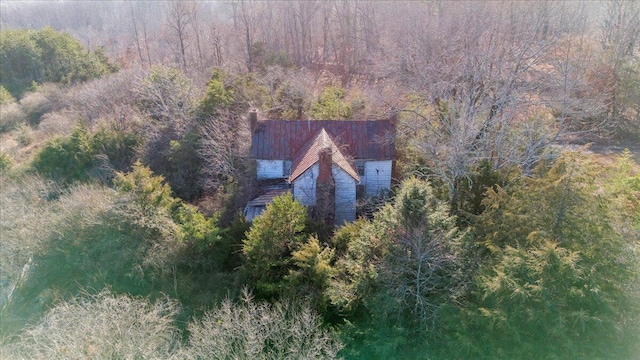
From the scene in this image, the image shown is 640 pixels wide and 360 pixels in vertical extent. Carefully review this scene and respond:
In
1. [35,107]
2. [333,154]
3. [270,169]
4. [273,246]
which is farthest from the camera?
[35,107]

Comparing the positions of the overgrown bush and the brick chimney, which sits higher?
the brick chimney

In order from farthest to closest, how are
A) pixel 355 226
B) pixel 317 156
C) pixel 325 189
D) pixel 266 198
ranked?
pixel 266 198
pixel 317 156
pixel 325 189
pixel 355 226

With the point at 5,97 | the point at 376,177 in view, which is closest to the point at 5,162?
the point at 5,97

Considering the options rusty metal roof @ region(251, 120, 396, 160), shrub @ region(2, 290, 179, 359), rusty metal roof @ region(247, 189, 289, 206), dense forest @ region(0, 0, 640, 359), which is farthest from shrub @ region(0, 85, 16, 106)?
rusty metal roof @ region(247, 189, 289, 206)

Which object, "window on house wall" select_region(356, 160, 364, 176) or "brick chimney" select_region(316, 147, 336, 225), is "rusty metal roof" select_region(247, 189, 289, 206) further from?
"window on house wall" select_region(356, 160, 364, 176)

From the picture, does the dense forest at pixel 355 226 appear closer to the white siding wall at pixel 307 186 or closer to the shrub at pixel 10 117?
the white siding wall at pixel 307 186

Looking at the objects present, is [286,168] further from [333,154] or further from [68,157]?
[68,157]

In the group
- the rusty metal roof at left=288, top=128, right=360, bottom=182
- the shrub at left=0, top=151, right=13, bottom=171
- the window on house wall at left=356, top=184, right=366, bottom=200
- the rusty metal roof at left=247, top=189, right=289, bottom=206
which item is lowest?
the window on house wall at left=356, top=184, right=366, bottom=200

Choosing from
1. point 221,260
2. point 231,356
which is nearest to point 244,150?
point 221,260
